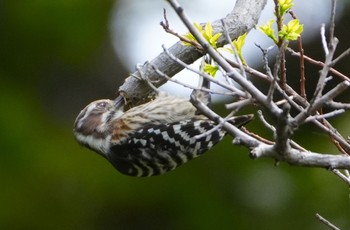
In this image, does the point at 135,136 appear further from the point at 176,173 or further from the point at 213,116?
the point at 176,173

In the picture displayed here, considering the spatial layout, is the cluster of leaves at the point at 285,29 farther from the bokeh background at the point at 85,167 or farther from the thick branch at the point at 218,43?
the bokeh background at the point at 85,167

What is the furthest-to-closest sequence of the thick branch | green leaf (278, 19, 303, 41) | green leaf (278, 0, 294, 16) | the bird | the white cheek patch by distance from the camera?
the white cheek patch
the bird
the thick branch
green leaf (278, 0, 294, 16)
green leaf (278, 19, 303, 41)

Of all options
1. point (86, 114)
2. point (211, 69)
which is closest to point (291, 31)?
point (211, 69)

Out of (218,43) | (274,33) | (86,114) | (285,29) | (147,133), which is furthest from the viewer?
(86,114)

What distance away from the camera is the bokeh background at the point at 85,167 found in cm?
847

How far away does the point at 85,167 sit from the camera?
8453 millimetres

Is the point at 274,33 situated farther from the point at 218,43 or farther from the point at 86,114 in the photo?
the point at 86,114

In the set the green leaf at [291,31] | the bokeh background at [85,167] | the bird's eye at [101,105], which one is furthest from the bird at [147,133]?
the bokeh background at [85,167]

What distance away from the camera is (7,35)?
8.72m

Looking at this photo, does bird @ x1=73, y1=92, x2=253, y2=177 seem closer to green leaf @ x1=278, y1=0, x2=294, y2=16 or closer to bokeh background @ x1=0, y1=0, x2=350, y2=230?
green leaf @ x1=278, y1=0, x2=294, y2=16

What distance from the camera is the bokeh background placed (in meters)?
8.47

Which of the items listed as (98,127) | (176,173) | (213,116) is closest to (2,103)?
(176,173)

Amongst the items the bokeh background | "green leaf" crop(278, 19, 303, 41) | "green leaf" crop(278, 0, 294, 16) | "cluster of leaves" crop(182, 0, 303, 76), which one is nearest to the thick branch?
"cluster of leaves" crop(182, 0, 303, 76)

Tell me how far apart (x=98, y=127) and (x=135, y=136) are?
0.23 m
